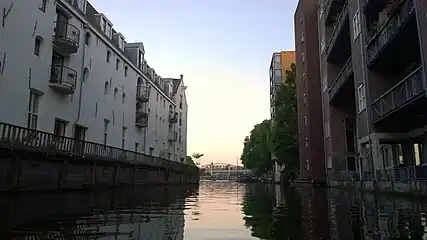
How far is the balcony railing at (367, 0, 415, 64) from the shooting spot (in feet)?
55.5

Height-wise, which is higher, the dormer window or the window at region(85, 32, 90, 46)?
the dormer window

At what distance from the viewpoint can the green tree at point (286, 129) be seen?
171 feet

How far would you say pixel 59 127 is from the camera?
2559cm

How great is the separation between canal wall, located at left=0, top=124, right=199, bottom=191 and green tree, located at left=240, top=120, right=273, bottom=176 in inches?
1792

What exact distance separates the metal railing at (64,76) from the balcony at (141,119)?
16170 mm

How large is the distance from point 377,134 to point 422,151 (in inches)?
97.1

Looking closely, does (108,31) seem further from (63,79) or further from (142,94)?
(63,79)

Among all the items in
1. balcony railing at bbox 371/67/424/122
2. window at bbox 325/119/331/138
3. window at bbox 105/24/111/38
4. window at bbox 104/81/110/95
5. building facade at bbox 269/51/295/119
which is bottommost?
balcony railing at bbox 371/67/424/122

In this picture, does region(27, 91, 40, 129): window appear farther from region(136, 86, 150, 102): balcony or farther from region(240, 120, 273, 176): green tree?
region(240, 120, 273, 176): green tree

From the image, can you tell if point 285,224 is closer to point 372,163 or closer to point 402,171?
point 402,171

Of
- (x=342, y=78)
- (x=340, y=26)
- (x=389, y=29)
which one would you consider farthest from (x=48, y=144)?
(x=340, y=26)

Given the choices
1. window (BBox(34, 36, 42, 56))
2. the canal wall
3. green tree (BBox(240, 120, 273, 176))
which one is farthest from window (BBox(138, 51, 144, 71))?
green tree (BBox(240, 120, 273, 176))

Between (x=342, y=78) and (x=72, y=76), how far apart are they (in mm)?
18931

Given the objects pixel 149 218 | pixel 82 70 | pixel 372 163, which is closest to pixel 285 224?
pixel 149 218
